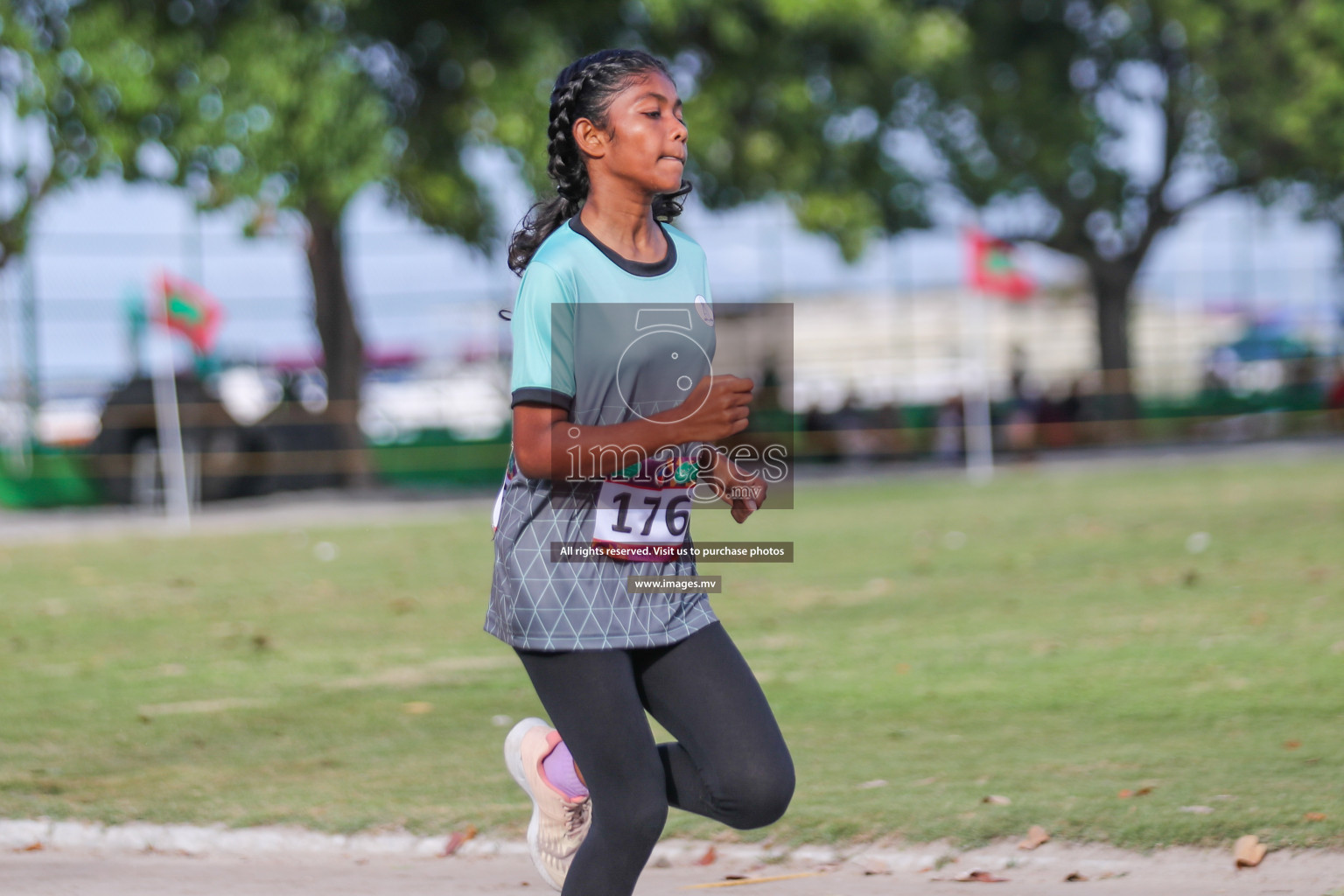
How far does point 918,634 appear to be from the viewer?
8.40 meters

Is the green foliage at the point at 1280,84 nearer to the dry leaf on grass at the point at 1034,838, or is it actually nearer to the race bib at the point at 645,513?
the dry leaf on grass at the point at 1034,838

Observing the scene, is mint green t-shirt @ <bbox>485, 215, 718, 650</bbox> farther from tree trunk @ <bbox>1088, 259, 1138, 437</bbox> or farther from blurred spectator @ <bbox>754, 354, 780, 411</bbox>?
tree trunk @ <bbox>1088, 259, 1138, 437</bbox>

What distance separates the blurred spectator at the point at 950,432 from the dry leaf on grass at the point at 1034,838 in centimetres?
2044

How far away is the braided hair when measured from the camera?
3160mm

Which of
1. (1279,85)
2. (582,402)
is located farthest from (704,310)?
(1279,85)

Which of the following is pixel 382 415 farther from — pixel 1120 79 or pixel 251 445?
pixel 1120 79

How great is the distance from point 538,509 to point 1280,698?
4235mm

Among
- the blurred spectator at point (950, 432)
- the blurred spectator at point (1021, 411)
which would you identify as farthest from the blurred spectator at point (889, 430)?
the blurred spectator at point (1021, 411)

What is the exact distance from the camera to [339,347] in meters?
22.0

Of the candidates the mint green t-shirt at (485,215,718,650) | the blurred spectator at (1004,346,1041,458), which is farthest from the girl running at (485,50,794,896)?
the blurred spectator at (1004,346,1041,458)

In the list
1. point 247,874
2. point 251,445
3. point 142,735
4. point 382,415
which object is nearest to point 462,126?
point 251,445

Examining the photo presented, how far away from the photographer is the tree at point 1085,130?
26.2 metres

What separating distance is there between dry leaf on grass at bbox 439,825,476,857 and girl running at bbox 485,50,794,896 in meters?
1.68

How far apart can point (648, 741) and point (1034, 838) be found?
187 cm
